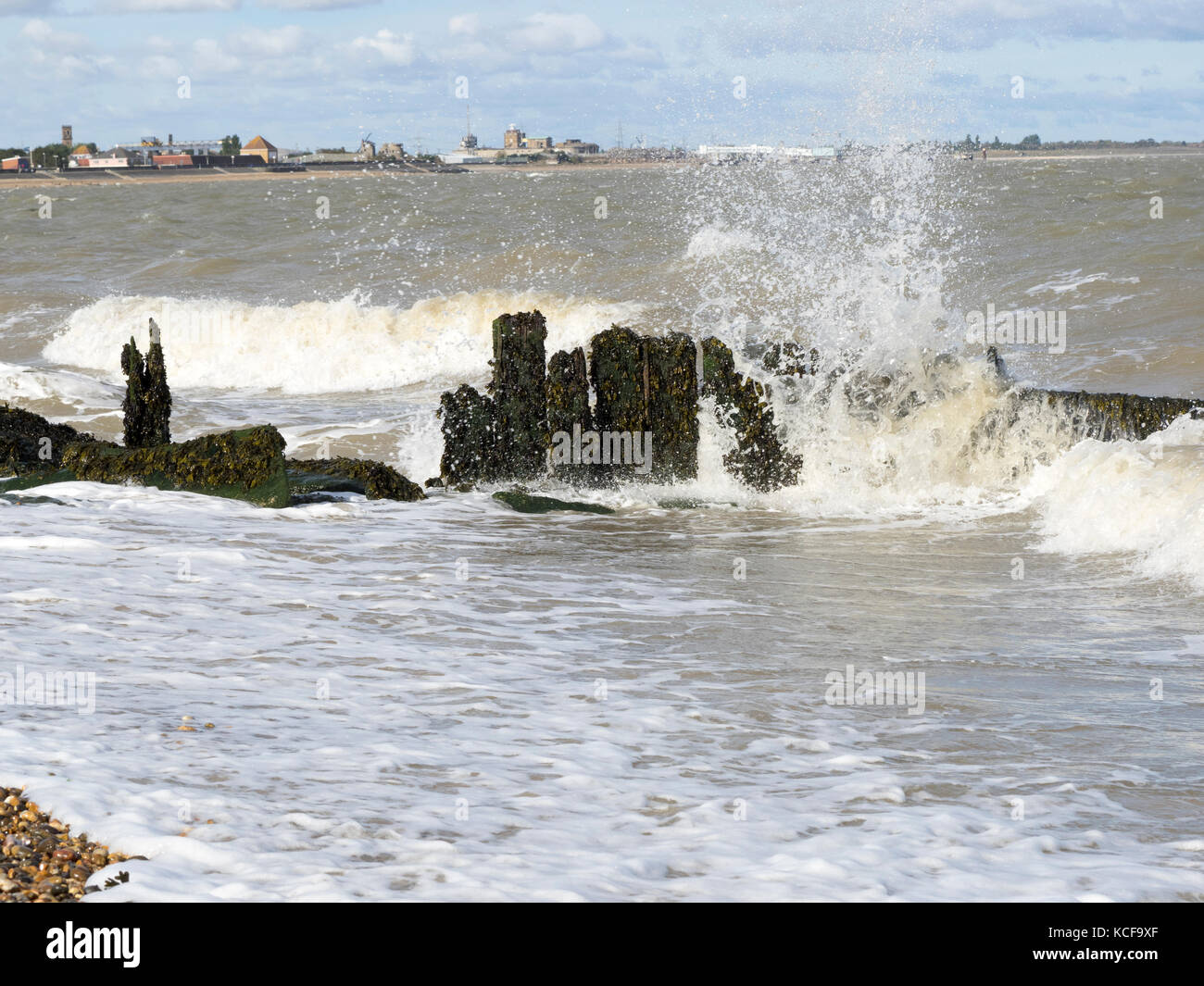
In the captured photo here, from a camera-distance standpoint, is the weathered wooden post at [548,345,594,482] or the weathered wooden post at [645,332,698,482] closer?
the weathered wooden post at [548,345,594,482]

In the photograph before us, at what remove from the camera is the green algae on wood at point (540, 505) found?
1026 centimetres

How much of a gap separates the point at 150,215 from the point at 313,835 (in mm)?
47424

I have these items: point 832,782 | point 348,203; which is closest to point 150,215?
point 348,203

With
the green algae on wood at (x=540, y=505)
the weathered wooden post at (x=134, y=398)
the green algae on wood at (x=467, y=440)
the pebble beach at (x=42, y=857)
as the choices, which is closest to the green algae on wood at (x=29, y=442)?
the weathered wooden post at (x=134, y=398)

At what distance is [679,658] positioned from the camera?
6285 millimetres

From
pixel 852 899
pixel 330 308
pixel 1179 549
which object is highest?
pixel 330 308

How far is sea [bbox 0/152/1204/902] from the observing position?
396 centimetres

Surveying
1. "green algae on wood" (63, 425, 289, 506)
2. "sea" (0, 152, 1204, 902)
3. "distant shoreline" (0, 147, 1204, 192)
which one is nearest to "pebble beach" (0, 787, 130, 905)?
"sea" (0, 152, 1204, 902)

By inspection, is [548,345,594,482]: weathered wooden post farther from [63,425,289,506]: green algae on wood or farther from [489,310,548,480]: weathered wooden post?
[63,425,289,506]: green algae on wood

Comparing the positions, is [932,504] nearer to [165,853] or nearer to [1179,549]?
[1179,549]

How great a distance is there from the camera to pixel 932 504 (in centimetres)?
1098

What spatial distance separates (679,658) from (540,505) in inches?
165

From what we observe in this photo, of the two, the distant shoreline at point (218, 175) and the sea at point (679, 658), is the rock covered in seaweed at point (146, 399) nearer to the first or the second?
the sea at point (679, 658)

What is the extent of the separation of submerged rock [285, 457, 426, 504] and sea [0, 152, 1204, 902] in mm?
257
